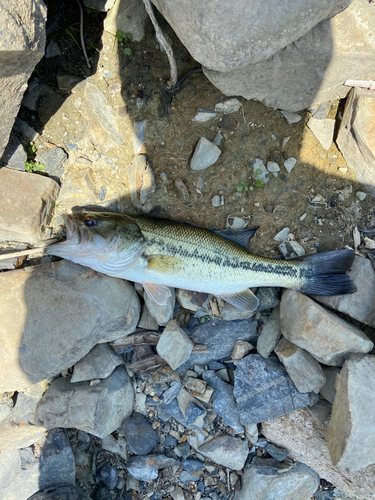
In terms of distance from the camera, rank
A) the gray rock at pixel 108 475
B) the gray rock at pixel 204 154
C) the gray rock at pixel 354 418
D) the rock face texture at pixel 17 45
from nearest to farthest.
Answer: the rock face texture at pixel 17 45, the gray rock at pixel 354 418, the gray rock at pixel 204 154, the gray rock at pixel 108 475

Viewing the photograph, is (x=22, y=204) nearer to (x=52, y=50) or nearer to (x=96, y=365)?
(x=52, y=50)

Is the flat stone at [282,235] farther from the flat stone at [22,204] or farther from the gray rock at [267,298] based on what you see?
the flat stone at [22,204]

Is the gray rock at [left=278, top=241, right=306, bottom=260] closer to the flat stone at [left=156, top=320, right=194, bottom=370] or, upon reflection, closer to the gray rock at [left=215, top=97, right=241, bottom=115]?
the flat stone at [left=156, top=320, right=194, bottom=370]

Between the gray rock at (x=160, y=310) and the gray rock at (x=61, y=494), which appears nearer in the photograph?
the gray rock at (x=61, y=494)

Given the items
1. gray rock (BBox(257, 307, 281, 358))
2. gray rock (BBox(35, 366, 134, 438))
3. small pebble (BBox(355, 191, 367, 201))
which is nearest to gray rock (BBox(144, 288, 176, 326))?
gray rock (BBox(35, 366, 134, 438))

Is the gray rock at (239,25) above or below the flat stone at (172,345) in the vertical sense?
above

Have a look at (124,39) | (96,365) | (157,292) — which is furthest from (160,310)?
(124,39)

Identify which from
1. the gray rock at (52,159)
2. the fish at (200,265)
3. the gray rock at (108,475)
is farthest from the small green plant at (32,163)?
the gray rock at (108,475)
